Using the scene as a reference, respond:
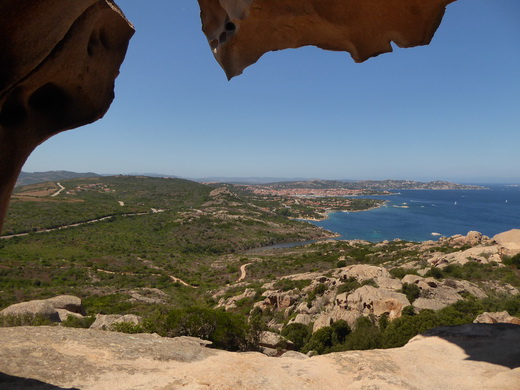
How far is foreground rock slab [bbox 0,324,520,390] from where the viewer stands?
599cm

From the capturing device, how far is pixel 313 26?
21.1 feet

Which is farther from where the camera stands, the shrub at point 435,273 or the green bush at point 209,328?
the shrub at point 435,273

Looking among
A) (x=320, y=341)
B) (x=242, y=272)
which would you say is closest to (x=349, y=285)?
(x=320, y=341)

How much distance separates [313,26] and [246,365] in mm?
8442

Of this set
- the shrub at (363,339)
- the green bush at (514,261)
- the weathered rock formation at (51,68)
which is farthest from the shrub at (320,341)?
the green bush at (514,261)

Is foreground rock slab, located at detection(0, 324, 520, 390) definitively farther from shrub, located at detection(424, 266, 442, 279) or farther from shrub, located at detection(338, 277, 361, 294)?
shrub, located at detection(424, 266, 442, 279)

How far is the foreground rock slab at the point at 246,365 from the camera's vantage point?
599 centimetres

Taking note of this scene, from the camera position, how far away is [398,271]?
25625 millimetres

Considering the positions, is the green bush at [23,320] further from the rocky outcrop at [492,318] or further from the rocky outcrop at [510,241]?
the rocky outcrop at [510,241]

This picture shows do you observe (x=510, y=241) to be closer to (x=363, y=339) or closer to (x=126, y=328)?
(x=363, y=339)

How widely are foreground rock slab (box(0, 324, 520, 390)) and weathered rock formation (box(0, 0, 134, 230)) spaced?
13.4 feet

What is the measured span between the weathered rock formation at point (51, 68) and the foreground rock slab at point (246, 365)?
4.07 meters

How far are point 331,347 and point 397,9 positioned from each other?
1510cm

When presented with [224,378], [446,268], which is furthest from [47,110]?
[446,268]
